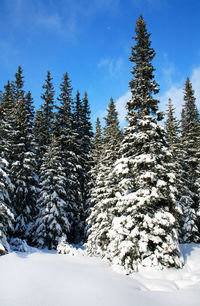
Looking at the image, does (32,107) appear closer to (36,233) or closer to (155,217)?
(36,233)

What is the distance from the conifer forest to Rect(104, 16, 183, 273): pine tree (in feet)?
0.18

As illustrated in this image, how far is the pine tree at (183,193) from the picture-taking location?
23.8 m

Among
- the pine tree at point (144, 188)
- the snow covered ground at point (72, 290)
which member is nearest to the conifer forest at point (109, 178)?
the pine tree at point (144, 188)

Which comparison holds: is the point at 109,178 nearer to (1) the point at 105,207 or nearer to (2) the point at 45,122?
(1) the point at 105,207

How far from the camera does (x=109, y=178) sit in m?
16.4

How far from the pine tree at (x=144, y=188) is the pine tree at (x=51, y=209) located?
9633mm

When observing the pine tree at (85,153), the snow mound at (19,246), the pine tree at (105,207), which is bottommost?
the snow mound at (19,246)

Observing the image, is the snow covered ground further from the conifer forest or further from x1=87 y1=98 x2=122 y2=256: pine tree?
x1=87 y1=98 x2=122 y2=256: pine tree

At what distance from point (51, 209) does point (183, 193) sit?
52.3 feet

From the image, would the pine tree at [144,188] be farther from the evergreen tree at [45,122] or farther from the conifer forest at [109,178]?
the evergreen tree at [45,122]

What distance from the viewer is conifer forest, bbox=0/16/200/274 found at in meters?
11.3

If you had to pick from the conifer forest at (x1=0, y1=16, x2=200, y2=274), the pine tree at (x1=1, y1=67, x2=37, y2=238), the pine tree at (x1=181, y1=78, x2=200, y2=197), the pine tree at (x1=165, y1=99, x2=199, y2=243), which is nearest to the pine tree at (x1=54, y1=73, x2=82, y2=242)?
the conifer forest at (x1=0, y1=16, x2=200, y2=274)

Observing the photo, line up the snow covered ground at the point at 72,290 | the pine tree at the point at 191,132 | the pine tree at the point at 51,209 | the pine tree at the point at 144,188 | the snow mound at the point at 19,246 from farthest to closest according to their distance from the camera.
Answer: the pine tree at the point at 191,132, the pine tree at the point at 51,209, the snow mound at the point at 19,246, the pine tree at the point at 144,188, the snow covered ground at the point at 72,290

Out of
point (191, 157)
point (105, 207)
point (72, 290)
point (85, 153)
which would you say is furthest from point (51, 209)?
point (191, 157)
